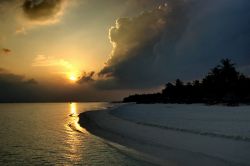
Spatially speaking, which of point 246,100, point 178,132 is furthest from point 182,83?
point 178,132

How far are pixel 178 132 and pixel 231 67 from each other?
71.3 metres

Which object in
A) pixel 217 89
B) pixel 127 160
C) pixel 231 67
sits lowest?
pixel 127 160

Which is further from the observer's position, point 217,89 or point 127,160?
point 217,89

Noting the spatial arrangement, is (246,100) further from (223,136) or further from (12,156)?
(12,156)

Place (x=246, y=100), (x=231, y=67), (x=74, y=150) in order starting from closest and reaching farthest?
(x=74, y=150)
(x=246, y=100)
(x=231, y=67)

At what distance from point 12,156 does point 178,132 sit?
11755 mm

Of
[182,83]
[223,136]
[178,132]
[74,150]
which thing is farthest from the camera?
[182,83]

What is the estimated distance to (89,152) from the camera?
1806 centimetres

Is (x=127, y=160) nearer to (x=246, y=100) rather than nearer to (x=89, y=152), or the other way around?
(x=89, y=152)

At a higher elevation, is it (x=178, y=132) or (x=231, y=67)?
(x=231, y=67)

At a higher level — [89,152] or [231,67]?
[231,67]

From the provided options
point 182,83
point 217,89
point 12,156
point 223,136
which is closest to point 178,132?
point 223,136

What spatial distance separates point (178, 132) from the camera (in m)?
21.9

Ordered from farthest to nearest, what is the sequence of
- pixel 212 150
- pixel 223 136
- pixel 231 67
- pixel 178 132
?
pixel 231 67
pixel 178 132
pixel 223 136
pixel 212 150
